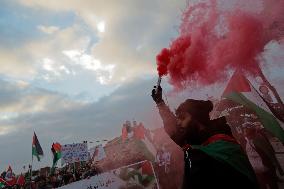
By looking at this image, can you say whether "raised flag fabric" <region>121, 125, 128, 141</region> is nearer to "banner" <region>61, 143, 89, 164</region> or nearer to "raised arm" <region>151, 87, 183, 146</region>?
"banner" <region>61, 143, 89, 164</region>

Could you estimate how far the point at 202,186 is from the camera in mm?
3637

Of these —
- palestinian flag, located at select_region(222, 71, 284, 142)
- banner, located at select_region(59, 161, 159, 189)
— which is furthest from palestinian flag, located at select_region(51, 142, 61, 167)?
palestinian flag, located at select_region(222, 71, 284, 142)

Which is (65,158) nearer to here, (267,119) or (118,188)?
(118,188)

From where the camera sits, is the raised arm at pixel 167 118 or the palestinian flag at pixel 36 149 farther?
the palestinian flag at pixel 36 149

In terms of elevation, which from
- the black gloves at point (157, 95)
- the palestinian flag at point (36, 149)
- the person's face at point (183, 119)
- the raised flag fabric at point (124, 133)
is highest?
the palestinian flag at point (36, 149)

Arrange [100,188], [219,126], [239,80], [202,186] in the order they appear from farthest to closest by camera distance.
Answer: [100,188] < [239,80] < [219,126] < [202,186]

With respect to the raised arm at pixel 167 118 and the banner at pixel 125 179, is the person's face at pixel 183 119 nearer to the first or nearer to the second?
the raised arm at pixel 167 118

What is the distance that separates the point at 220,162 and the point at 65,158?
17.3m

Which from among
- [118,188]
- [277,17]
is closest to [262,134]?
[277,17]

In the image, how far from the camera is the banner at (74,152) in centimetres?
2020

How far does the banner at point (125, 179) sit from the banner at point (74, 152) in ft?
28.6

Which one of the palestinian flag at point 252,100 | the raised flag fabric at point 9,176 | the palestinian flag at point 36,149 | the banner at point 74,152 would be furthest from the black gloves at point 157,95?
the raised flag fabric at point 9,176

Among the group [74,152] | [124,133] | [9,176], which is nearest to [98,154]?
[74,152]

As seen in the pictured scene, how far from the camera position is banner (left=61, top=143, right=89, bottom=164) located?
2020 centimetres
